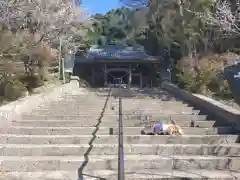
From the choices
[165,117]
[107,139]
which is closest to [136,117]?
[165,117]

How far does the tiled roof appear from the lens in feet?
113

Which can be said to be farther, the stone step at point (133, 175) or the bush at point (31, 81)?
the bush at point (31, 81)

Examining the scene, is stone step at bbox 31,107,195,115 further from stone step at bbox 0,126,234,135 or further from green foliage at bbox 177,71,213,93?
green foliage at bbox 177,71,213,93

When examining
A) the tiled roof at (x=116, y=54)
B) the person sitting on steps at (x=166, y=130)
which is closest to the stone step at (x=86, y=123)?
the person sitting on steps at (x=166, y=130)

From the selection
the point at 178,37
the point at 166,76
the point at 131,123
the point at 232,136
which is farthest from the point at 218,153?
the point at 166,76

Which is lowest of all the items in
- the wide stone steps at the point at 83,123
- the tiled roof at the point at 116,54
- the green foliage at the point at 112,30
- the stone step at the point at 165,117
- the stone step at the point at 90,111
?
the stone step at the point at 90,111

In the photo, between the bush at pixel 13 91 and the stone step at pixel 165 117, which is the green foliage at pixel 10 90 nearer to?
the bush at pixel 13 91

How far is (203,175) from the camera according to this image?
529 centimetres

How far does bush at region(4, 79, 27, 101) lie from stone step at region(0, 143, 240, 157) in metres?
6.50

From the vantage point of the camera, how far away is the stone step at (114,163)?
5.57 m

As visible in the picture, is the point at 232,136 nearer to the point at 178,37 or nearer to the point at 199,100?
the point at 199,100

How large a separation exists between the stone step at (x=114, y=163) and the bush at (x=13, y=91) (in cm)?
704

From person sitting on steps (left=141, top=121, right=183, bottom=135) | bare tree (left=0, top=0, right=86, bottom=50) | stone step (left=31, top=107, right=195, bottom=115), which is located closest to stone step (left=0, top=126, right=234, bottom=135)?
person sitting on steps (left=141, top=121, right=183, bottom=135)

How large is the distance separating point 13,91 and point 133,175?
855 cm
